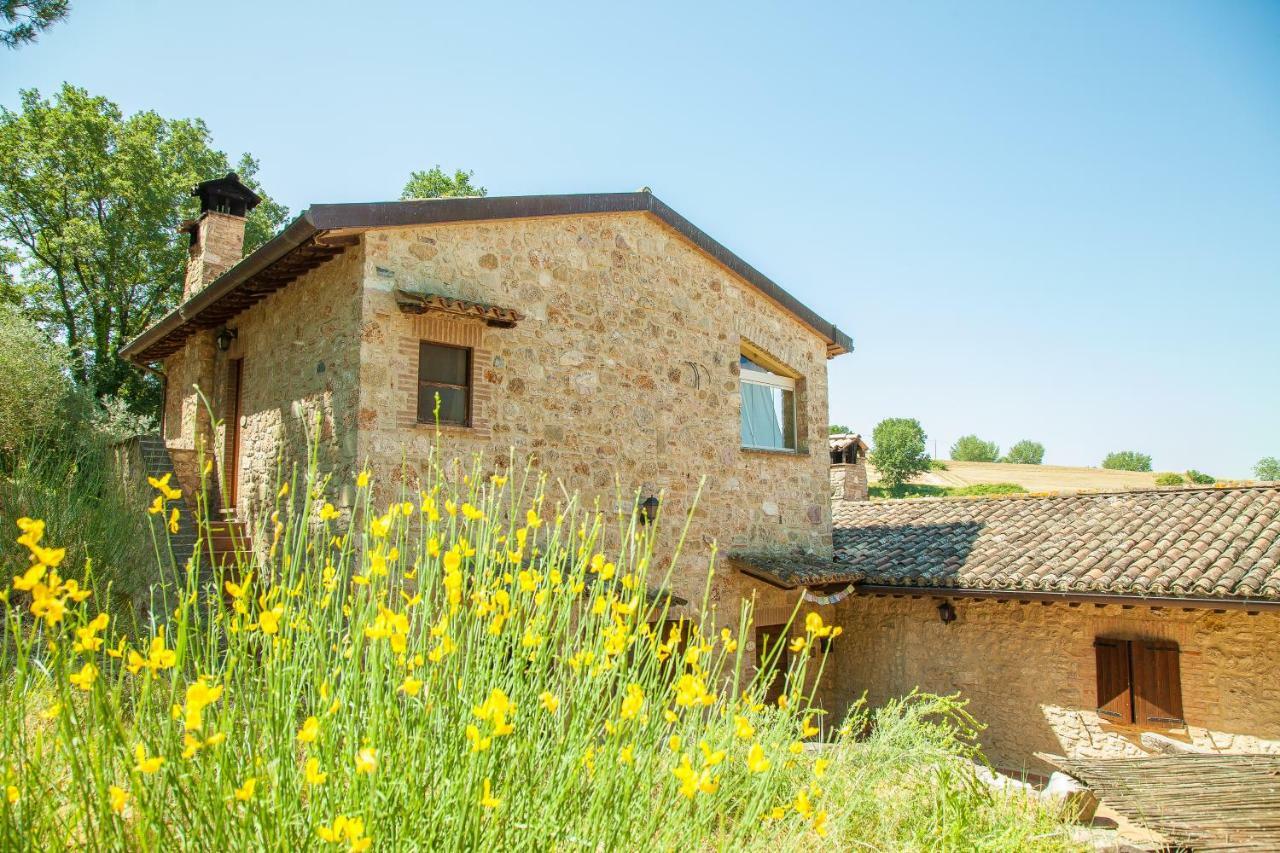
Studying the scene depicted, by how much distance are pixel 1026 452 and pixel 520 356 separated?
70235 mm

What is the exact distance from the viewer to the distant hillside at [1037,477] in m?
35.6

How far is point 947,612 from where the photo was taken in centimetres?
1046

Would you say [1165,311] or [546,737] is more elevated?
[1165,311]

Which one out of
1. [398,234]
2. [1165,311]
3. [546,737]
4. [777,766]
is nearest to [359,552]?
[398,234]

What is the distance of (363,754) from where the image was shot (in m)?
1.71

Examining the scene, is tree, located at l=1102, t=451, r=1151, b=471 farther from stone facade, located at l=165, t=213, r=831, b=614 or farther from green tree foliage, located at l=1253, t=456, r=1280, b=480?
stone facade, located at l=165, t=213, r=831, b=614

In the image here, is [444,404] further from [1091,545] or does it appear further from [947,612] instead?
[1091,545]

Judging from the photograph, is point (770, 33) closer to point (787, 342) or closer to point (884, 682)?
point (787, 342)

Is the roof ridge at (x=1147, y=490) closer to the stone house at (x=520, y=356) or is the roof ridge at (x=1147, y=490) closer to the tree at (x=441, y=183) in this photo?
the stone house at (x=520, y=356)

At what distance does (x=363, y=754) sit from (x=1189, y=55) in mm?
10650

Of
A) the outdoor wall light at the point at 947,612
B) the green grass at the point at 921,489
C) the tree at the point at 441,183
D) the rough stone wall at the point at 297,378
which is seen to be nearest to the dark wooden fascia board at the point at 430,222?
the rough stone wall at the point at 297,378

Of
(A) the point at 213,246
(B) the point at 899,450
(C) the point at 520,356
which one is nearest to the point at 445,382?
(C) the point at 520,356

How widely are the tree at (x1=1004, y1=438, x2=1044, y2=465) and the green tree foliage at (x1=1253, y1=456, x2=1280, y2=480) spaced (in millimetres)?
17872

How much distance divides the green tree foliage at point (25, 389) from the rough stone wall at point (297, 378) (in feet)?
16.1
